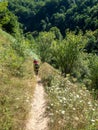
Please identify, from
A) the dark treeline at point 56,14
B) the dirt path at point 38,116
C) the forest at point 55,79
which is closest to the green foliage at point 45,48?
the forest at point 55,79

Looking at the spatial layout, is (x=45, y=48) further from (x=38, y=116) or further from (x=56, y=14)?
(x=56, y=14)

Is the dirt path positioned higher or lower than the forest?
lower

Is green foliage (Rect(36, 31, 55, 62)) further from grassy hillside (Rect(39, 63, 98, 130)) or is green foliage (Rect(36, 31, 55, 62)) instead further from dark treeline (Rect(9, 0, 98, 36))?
dark treeline (Rect(9, 0, 98, 36))

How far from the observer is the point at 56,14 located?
12444 centimetres

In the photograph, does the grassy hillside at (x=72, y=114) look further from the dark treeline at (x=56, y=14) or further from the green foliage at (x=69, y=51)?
the dark treeline at (x=56, y=14)

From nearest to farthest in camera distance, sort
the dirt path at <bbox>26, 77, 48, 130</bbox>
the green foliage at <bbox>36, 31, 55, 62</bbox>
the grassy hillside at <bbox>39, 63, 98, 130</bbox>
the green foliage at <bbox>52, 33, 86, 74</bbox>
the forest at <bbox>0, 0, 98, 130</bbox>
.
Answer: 1. the grassy hillside at <bbox>39, 63, 98, 130</bbox>
2. the forest at <bbox>0, 0, 98, 130</bbox>
3. the dirt path at <bbox>26, 77, 48, 130</bbox>
4. the green foliage at <bbox>52, 33, 86, 74</bbox>
5. the green foliage at <bbox>36, 31, 55, 62</bbox>

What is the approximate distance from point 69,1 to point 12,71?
123 m

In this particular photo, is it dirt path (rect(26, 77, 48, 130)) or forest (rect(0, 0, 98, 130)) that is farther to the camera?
dirt path (rect(26, 77, 48, 130))

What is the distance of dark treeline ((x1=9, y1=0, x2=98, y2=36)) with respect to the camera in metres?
102

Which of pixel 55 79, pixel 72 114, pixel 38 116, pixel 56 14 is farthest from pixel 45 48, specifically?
pixel 56 14

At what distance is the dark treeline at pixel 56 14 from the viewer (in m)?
102

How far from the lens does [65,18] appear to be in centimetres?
11400

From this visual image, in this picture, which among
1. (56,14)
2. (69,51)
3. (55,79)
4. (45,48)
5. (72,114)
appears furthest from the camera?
(56,14)

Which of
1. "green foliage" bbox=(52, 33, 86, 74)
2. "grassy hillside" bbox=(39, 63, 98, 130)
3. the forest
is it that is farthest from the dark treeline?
"grassy hillside" bbox=(39, 63, 98, 130)
